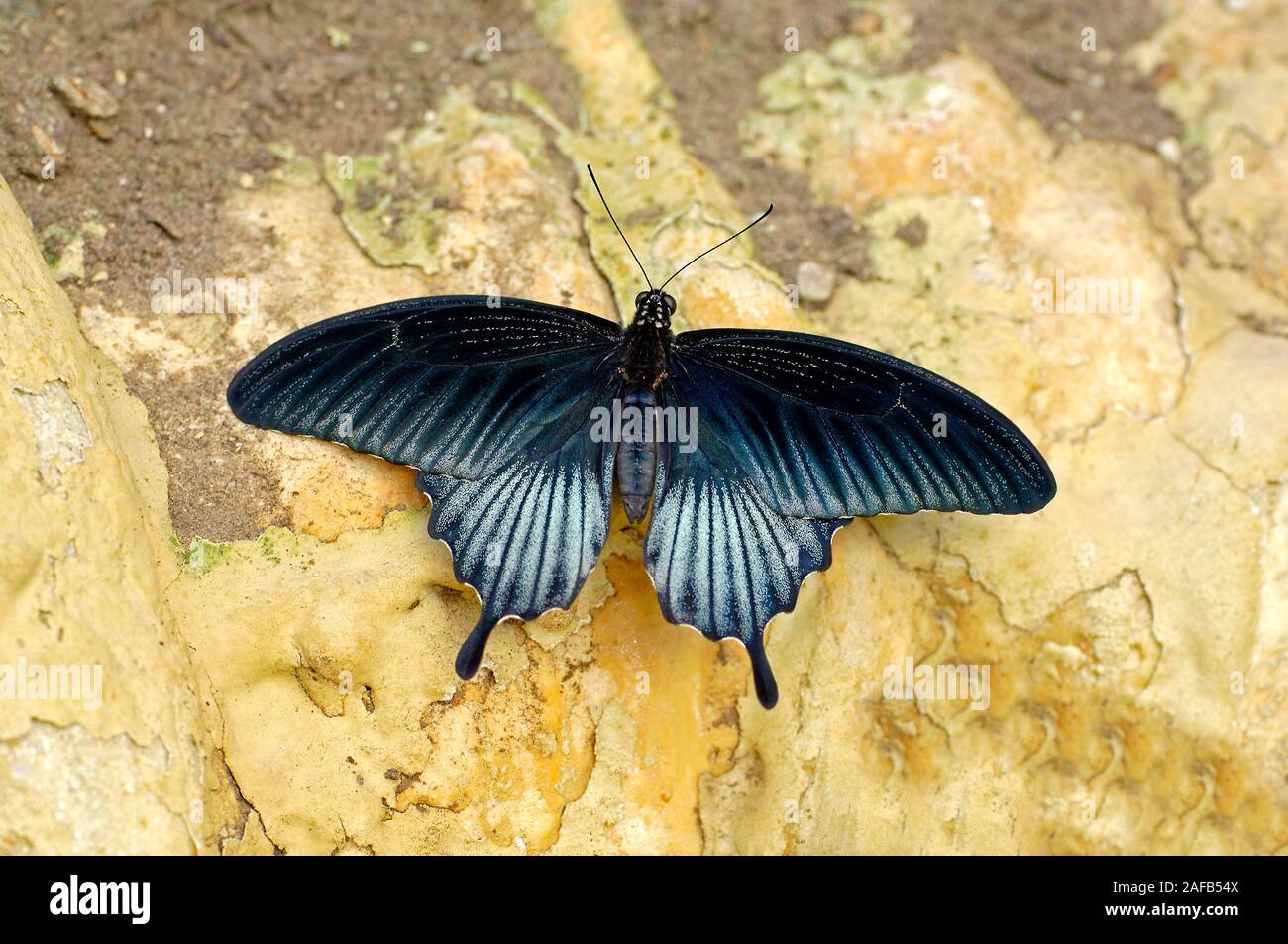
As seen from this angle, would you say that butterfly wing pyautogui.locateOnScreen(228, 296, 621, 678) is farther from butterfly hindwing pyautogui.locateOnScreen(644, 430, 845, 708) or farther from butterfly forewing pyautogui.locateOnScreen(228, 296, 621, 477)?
butterfly hindwing pyautogui.locateOnScreen(644, 430, 845, 708)

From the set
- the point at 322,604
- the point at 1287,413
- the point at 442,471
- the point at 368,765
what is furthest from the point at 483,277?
the point at 1287,413

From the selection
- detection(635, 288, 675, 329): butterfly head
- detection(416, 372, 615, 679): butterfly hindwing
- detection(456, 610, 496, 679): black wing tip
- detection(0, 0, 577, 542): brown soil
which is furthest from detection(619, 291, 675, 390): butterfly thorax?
Answer: detection(0, 0, 577, 542): brown soil

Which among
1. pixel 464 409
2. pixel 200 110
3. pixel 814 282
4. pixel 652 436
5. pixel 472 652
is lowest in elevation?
pixel 472 652

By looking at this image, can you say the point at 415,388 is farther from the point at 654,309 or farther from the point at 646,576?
the point at 646,576

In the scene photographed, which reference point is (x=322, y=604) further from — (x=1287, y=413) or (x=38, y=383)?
(x=1287, y=413)

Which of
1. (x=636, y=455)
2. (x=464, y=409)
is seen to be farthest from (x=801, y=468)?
(x=464, y=409)

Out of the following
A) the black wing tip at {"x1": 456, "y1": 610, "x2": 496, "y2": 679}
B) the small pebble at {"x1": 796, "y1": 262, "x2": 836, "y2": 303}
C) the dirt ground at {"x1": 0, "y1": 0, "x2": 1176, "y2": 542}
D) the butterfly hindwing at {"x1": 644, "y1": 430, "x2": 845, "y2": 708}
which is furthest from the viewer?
the small pebble at {"x1": 796, "y1": 262, "x2": 836, "y2": 303}
